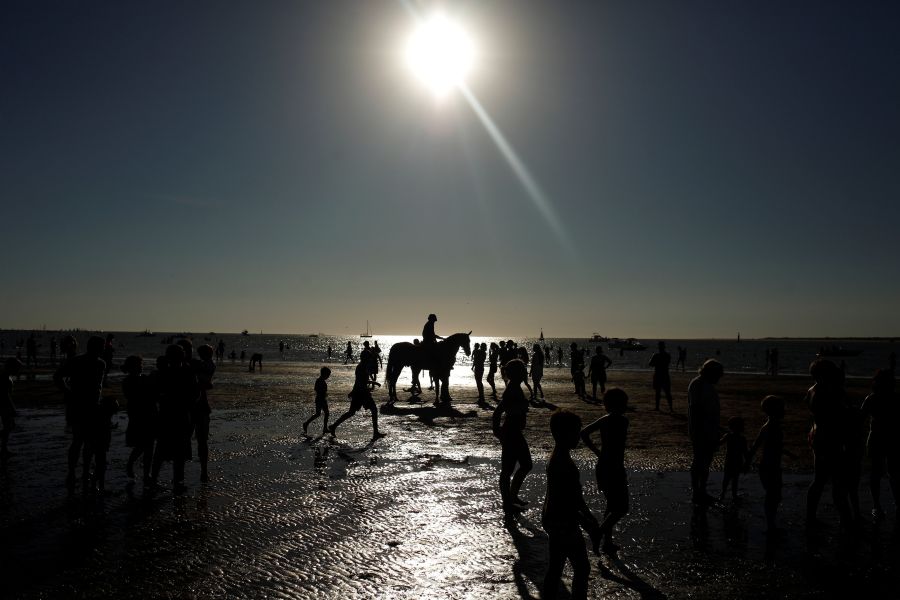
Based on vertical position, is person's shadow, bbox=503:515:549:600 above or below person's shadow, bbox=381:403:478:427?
above

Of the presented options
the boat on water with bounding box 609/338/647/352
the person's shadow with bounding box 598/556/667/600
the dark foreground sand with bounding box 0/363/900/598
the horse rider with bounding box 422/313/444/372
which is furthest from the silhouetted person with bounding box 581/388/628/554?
the boat on water with bounding box 609/338/647/352

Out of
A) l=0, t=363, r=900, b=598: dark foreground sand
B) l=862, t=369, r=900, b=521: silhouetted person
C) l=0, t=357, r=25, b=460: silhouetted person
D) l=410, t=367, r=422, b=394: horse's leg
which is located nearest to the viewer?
l=0, t=363, r=900, b=598: dark foreground sand

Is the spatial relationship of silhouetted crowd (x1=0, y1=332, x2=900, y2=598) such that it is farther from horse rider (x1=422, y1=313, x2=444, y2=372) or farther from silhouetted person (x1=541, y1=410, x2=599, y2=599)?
horse rider (x1=422, y1=313, x2=444, y2=372)

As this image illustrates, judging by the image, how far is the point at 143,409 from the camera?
27.1ft

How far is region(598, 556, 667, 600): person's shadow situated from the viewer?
4.73 metres

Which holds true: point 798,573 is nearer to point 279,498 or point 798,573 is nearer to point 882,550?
point 882,550

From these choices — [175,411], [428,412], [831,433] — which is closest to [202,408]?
[175,411]

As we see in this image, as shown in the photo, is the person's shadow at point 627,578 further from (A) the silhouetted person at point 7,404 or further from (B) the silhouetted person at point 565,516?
(A) the silhouetted person at point 7,404

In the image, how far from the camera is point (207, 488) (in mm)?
8141

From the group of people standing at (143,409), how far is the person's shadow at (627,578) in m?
5.83

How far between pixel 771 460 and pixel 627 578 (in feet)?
8.59

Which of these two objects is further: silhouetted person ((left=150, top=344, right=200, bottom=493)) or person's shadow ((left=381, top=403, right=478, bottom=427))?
person's shadow ((left=381, top=403, right=478, bottom=427))

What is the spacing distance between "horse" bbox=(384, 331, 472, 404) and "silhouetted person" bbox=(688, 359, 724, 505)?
38.2 feet

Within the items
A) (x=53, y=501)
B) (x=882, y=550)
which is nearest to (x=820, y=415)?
(x=882, y=550)
